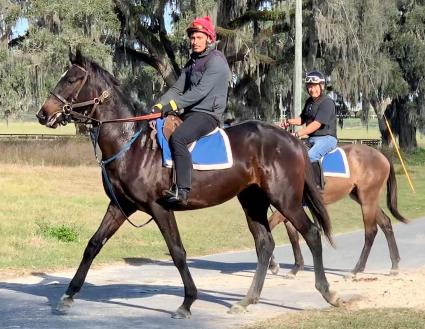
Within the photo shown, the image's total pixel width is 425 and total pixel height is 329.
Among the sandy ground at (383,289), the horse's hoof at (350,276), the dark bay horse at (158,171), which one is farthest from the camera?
the horse's hoof at (350,276)

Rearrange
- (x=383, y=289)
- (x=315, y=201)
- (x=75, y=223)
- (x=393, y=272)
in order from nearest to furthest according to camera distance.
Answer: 1. (x=315, y=201)
2. (x=383, y=289)
3. (x=393, y=272)
4. (x=75, y=223)

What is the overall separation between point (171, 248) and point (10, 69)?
22451mm

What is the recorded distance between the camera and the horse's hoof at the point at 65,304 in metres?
8.38

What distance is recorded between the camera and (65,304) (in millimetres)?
8461

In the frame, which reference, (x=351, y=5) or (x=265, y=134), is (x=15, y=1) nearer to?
(x=351, y=5)

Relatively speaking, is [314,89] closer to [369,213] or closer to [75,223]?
[369,213]

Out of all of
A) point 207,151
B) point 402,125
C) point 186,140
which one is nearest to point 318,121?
point 207,151

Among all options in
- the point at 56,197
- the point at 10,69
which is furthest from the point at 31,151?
the point at 56,197

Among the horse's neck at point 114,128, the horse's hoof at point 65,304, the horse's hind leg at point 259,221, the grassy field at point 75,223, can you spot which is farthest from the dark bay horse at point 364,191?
the horse's hoof at point 65,304

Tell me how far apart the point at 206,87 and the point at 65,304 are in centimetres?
259

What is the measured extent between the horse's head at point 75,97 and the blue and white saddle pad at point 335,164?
3955mm

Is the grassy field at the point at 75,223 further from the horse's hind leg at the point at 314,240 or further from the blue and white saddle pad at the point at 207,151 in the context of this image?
the horse's hind leg at the point at 314,240

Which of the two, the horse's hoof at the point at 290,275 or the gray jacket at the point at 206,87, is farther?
the horse's hoof at the point at 290,275

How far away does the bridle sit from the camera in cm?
857
